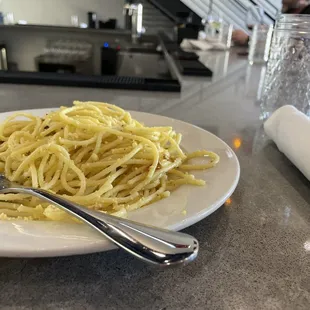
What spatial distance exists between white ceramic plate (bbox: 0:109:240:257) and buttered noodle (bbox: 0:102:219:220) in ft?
0.08

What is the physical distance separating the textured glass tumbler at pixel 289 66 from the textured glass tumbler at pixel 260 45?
1182 millimetres

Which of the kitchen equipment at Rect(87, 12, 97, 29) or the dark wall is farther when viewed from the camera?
the kitchen equipment at Rect(87, 12, 97, 29)

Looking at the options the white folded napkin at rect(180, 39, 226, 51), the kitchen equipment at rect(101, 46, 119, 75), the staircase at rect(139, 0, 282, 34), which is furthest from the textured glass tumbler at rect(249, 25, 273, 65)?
the staircase at rect(139, 0, 282, 34)

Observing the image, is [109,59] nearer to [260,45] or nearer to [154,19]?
[260,45]

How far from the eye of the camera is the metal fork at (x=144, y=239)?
312 millimetres

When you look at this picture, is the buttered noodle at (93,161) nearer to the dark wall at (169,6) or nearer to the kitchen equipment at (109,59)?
the kitchen equipment at (109,59)

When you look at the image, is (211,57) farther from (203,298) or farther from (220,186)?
(203,298)

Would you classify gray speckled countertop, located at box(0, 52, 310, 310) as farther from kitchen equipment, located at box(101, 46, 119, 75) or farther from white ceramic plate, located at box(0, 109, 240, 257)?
kitchen equipment, located at box(101, 46, 119, 75)

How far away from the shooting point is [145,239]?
0.33 meters

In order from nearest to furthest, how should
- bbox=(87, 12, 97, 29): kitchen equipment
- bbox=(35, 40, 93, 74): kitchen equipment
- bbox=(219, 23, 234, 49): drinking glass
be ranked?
bbox=(35, 40, 93, 74): kitchen equipment, bbox=(219, 23, 234, 49): drinking glass, bbox=(87, 12, 97, 29): kitchen equipment

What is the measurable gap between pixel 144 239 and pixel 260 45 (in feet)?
6.91

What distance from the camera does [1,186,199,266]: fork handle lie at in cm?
31

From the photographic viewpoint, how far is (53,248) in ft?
1.08

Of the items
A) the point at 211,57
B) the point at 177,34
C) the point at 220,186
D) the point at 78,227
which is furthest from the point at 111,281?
the point at 177,34
